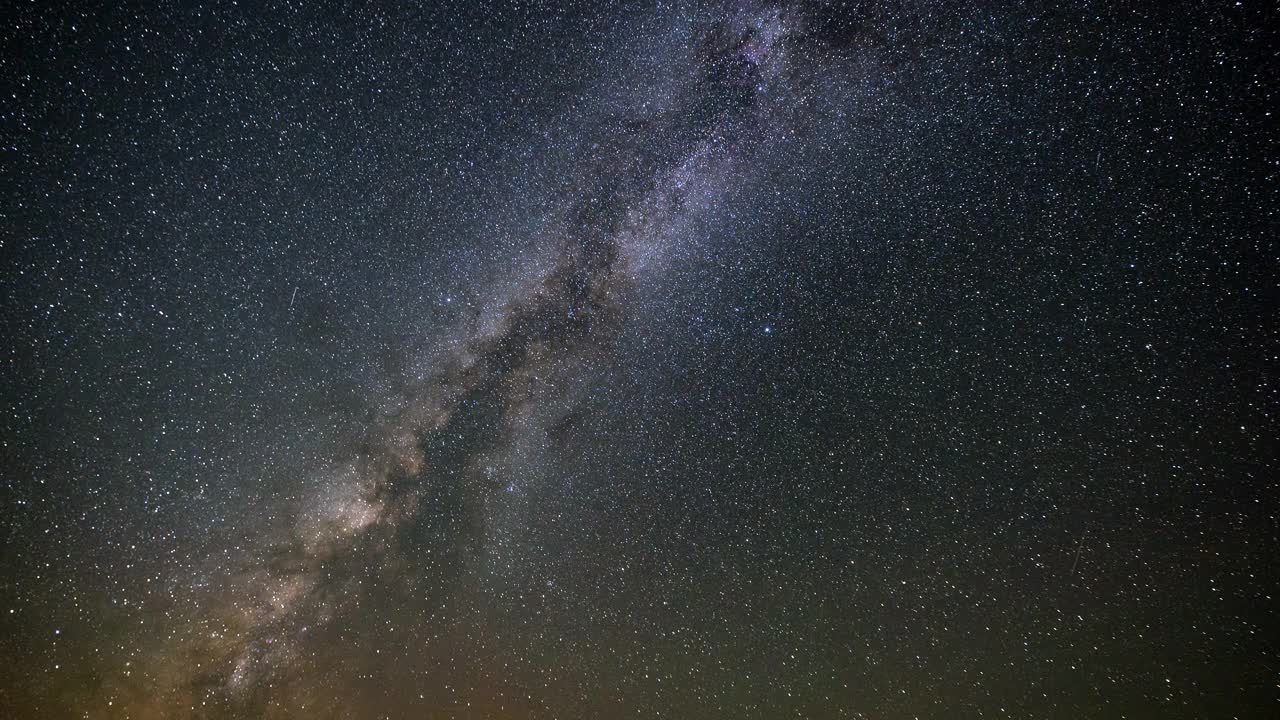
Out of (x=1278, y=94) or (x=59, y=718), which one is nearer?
(x=1278, y=94)

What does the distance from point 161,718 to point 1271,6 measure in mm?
7945

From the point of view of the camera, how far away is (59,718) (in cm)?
293

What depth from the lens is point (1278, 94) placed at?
4.93 ft

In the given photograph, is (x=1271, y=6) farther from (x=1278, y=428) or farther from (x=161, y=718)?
(x=161, y=718)

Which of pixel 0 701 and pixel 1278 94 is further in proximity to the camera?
pixel 0 701

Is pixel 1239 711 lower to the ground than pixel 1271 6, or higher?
lower

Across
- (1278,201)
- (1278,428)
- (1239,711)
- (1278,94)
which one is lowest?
(1239,711)

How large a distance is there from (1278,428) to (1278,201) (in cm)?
125

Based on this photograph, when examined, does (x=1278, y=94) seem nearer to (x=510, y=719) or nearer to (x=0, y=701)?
(x=510, y=719)

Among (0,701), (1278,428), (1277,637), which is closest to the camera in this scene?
(1278,428)

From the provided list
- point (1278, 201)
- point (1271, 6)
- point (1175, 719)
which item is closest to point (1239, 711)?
point (1175, 719)

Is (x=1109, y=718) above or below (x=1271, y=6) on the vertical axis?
below

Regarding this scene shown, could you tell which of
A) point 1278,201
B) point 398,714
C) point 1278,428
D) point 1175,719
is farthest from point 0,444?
point 1175,719

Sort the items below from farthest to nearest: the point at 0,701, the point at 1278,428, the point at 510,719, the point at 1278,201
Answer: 1. the point at 510,719
2. the point at 0,701
3. the point at 1278,428
4. the point at 1278,201
